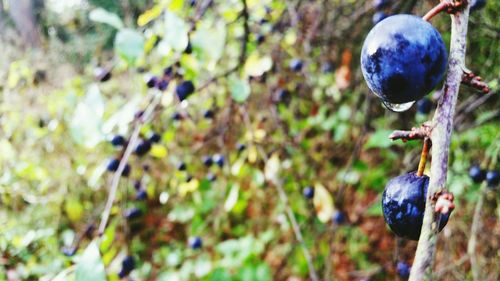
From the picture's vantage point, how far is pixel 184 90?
1.48m

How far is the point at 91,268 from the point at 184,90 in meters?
0.74

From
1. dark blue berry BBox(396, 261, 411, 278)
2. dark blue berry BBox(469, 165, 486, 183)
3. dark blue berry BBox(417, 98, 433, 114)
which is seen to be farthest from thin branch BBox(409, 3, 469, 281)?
dark blue berry BBox(417, 98, 433, 114)

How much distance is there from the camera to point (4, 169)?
2.30 m

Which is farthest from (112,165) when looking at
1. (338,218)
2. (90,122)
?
(338,218)

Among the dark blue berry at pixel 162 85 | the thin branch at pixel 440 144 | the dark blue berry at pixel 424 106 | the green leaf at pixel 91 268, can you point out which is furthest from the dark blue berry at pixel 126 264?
the dark blue berry at pixel 424 106

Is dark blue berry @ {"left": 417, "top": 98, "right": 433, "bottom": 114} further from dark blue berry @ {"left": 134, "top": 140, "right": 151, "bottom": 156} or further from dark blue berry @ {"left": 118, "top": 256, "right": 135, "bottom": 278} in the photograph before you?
dark blue berry @ {"left": 118, "top": 256, "right": 135, "bottom": 278}

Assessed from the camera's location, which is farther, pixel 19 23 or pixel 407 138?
pixel 19 23

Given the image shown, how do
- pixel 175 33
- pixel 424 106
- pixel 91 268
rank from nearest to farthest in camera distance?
pixel 91 268 < pixel 175 33 < pixel 424 106

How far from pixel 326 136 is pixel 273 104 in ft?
2.45

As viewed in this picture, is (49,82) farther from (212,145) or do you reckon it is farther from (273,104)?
(273,104)

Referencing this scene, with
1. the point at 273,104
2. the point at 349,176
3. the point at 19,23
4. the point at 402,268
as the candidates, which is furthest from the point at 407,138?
the point at 19,23

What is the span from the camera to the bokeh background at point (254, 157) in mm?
1762

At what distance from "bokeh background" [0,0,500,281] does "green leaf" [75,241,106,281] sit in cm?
46

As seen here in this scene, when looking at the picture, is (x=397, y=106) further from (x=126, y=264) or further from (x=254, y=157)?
(x=254, y=157)
